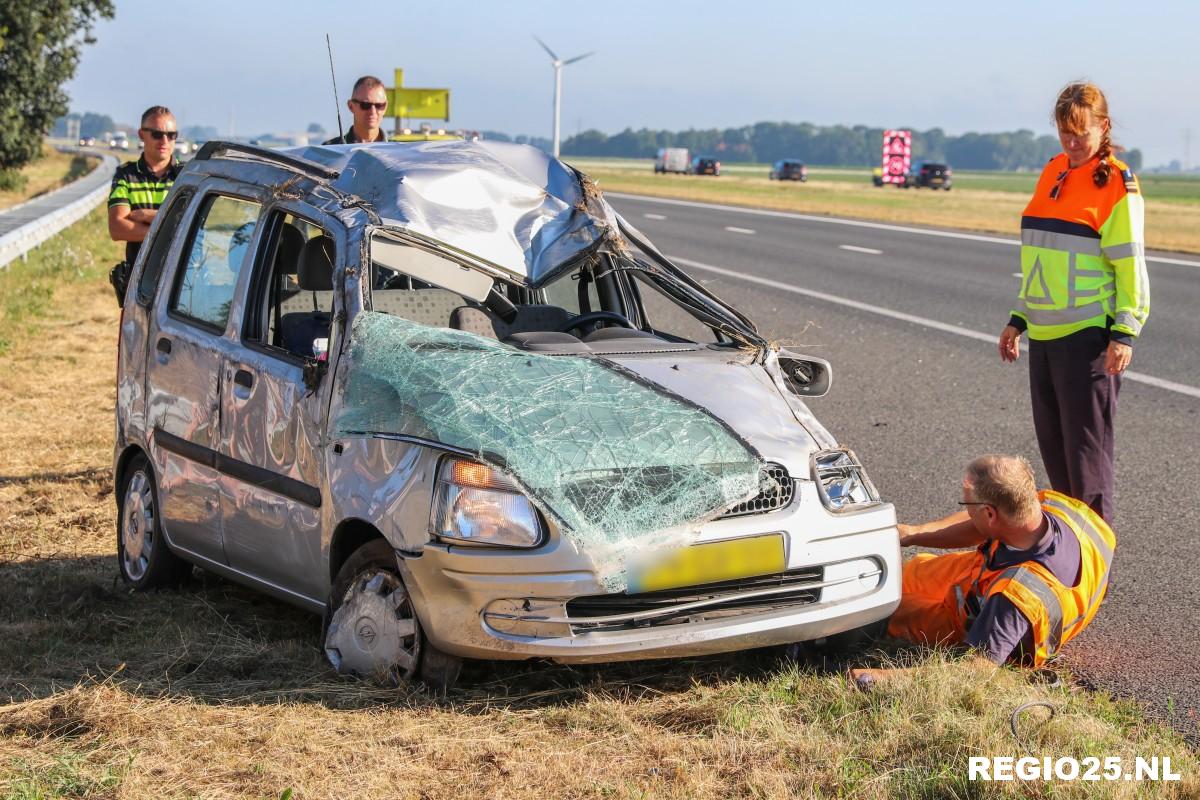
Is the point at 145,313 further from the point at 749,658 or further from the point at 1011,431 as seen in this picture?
the point at 1011,431

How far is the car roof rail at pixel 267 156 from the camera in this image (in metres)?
5.53

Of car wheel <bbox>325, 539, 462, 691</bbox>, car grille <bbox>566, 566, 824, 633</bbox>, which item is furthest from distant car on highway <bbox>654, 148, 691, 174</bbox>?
car grille <bbox>566, 566, 824, 633</bbox>

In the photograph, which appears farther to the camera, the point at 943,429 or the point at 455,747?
the point at 943,429

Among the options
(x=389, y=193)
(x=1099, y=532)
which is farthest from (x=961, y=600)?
(x=389, y=193)

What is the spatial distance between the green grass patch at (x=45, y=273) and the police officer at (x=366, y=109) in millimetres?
6071

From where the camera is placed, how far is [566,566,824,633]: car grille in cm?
429

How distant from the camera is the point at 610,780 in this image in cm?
392

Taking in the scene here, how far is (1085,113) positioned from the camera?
18.2 feet

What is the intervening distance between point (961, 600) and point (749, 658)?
781 mm

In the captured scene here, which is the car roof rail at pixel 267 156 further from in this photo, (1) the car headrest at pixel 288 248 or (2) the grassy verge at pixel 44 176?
(2) the grassy verge at pixel 44 176

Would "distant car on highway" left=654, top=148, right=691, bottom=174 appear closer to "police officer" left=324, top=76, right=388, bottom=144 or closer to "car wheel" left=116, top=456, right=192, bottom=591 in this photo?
"police officer" left=324, top=76, right=388, bottom=144

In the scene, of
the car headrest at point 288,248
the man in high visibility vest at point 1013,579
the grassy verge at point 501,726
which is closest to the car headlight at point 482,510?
the grassy verge at point 501,726

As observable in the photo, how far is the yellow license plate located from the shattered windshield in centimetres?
6

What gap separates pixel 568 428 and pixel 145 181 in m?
4.59
